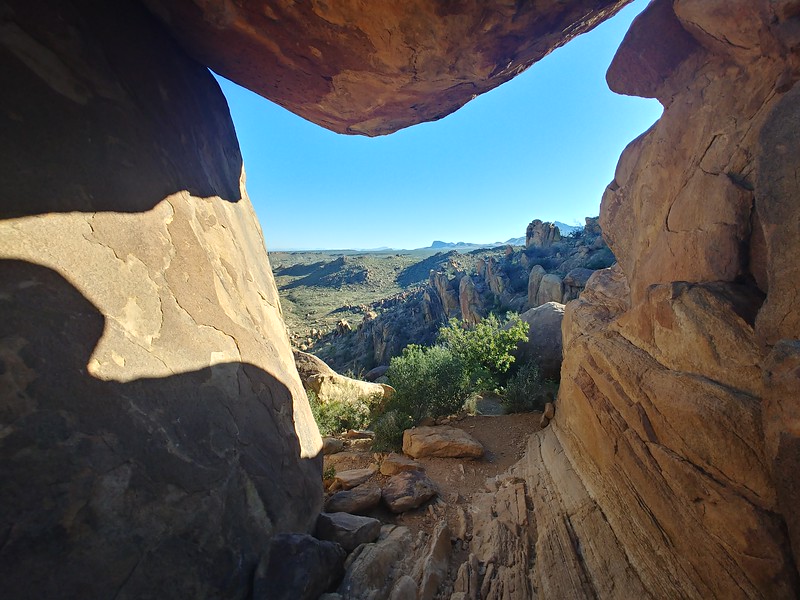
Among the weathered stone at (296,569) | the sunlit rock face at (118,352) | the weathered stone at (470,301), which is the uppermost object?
the sunlit rock face at (118,352)

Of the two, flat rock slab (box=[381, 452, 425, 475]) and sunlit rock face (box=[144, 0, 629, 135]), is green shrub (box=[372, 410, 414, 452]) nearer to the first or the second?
flat rock slab (box=[381, 452, 425, 475])

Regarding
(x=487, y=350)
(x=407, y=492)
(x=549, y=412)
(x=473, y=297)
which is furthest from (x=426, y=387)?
(x=473, y=297)

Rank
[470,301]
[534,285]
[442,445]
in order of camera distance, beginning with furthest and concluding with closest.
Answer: [470,301]
[534,285]
[442,445]

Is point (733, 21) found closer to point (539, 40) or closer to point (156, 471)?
point (539, 40)

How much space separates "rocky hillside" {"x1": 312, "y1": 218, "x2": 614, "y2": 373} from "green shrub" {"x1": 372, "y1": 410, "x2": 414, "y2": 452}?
1917cm

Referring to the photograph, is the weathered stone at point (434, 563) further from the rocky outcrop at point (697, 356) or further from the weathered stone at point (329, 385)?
the weathered stone at point (329, 385)

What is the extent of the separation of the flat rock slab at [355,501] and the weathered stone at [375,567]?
27.7 inches

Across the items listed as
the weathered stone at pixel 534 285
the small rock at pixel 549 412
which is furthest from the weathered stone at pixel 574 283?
the small rock at pixel 549 412

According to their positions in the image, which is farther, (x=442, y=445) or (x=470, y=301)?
(x=470, y=301)

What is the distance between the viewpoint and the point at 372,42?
4.14 meters

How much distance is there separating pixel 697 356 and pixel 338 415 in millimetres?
8328

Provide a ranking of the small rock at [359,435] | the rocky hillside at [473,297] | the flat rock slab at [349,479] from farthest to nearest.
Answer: the rocky hillside at [473,297]
the small rock at [359,435]
the flat rock slab at [349,479]

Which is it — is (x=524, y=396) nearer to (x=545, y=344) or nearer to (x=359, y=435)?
(x=545, y=344)

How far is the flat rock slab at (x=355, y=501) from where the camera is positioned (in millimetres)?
4516
